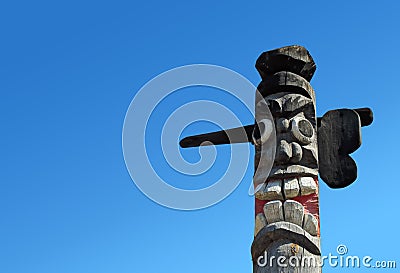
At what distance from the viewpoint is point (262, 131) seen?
5.80m

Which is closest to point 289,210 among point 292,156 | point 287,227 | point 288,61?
point 287,227

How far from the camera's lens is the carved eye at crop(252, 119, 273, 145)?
575cm

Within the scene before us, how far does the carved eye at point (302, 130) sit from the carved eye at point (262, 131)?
240 millimetres

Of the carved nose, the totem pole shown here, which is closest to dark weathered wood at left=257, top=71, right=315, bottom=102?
the totem pole

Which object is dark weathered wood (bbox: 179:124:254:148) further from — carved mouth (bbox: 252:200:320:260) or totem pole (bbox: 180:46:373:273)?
carved mouth (bbox: 252:200:320:260)

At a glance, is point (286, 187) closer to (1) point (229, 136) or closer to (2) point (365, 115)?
(1) point (229, 136)

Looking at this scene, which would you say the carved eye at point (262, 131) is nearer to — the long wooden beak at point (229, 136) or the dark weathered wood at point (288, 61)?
the long wooden beak at point (229, 136)

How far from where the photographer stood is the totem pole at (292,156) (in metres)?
5.25

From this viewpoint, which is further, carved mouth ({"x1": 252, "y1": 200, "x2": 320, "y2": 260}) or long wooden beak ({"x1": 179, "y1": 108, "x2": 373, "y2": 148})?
Answer: long wooden beak ({"x1": 179, "y1": 108, "x2": 373, "y2": 148})

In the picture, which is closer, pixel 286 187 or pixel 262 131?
pixel 286 187

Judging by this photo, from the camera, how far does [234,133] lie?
629cm

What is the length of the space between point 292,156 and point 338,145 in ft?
1.68

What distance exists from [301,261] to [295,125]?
1290mm

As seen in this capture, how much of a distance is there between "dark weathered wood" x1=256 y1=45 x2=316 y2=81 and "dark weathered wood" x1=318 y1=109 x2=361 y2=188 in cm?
57
